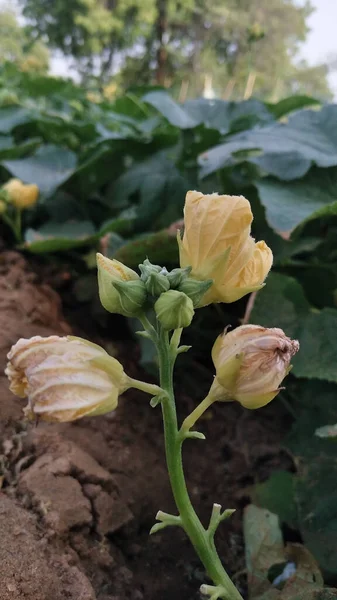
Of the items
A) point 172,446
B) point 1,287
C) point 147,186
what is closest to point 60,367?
point 172,446

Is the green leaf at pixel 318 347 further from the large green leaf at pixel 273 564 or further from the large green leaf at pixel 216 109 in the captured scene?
the large green leaf at pixel 216 109

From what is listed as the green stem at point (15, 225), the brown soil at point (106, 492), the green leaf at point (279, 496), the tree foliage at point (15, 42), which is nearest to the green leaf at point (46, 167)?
the green stem at point (15, 225)

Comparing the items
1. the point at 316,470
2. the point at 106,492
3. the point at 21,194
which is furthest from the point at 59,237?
the point at 316,470

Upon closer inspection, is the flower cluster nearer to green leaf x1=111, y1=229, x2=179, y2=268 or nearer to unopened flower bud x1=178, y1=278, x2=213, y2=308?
unopened flower bud x1=178, y1=278, x2=213, y2=308

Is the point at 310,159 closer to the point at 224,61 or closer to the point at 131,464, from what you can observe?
the point at 131,464

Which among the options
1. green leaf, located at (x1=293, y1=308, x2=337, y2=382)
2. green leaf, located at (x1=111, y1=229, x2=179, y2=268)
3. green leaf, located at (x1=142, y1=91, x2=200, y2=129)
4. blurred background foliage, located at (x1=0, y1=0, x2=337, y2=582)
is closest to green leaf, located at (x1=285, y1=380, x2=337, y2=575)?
blurred background foliage, located at (x1=0, y1=0, x2=337, y2=582)

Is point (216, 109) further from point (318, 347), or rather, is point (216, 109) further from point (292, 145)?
point (318, 347)
